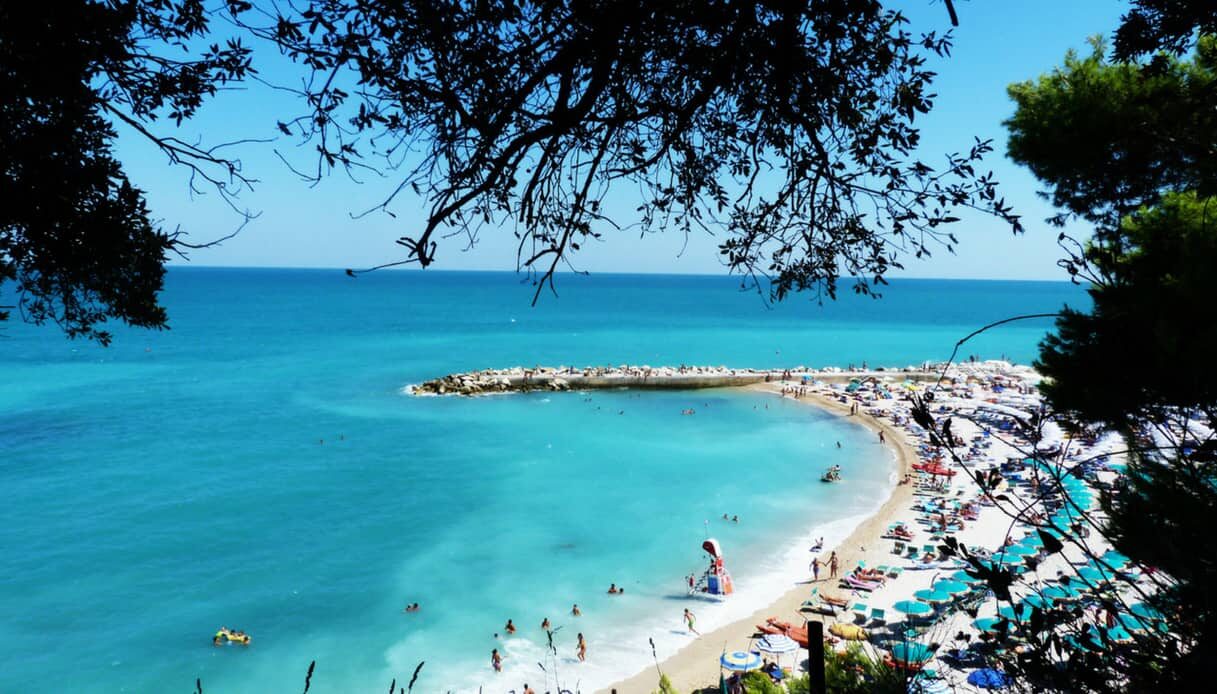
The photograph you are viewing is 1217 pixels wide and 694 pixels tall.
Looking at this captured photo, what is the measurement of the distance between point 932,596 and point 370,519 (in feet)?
54.8

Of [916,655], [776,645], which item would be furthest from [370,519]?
[916,655]

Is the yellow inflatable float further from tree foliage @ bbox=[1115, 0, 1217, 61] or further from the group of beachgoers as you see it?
tree foliage @ bbox=[1115, 0, 1217, 61]

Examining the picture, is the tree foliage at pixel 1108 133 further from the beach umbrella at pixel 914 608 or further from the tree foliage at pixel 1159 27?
the beach umbrella at pixel 914 608

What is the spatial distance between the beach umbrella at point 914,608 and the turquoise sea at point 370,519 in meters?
2.92

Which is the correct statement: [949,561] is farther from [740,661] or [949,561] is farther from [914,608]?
[740,661]

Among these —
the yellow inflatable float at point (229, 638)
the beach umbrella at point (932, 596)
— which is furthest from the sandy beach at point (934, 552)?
the yellow inflatable float at point (229, 638)

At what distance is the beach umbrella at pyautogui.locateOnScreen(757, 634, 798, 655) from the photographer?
12984 millimetres

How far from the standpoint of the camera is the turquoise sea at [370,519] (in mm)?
14344

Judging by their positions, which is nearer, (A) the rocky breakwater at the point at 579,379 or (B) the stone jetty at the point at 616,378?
(A) the rocky breakwater at the point at 579,379

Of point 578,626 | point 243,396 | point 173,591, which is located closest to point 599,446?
point 578,626

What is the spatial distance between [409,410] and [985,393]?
3461 centimetres

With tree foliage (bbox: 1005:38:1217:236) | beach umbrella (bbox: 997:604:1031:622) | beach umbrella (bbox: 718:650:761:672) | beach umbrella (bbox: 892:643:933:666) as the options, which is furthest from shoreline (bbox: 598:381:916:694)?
tree foliage (bbox: 1005:38:1217:236)

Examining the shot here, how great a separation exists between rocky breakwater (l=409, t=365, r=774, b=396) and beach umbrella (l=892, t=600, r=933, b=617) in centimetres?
3102

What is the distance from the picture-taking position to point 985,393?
4016 centimetres
